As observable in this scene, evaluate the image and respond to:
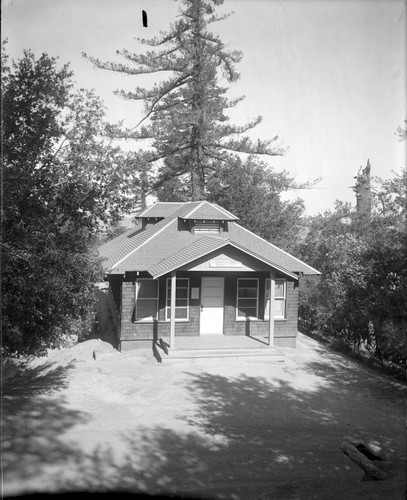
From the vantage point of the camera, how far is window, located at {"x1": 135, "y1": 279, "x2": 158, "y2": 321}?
1741 centimetres

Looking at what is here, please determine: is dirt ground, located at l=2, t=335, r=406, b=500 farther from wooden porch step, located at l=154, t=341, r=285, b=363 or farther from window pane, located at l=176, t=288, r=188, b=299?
window pane, located at l=176, t=288, r=188, b=299

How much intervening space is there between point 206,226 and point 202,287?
3.27 metres

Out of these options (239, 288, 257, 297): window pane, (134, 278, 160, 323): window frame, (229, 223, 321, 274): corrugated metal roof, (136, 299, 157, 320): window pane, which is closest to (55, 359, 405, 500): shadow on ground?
(134, 278, 160, 323): window frame

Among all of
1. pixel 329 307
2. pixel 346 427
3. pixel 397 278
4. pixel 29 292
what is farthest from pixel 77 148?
pixel 329 307

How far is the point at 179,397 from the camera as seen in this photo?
12.6m

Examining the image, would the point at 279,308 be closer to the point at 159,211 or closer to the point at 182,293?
the point at 182,293

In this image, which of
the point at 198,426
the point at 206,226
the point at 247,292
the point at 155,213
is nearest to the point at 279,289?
the point at 247,292

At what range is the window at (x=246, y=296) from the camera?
60.8 feet

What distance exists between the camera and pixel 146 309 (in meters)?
17.5

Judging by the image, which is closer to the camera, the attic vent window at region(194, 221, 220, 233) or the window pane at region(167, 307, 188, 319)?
the window pane at region(167, 307, 188, 319)

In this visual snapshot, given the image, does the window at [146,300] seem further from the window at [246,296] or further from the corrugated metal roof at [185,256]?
the window at [246,296]

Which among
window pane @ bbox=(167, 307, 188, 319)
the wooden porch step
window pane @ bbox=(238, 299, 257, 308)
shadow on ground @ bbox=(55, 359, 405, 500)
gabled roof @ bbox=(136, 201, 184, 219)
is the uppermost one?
gabled roof @ bbox=(136, 201, 184, 219)

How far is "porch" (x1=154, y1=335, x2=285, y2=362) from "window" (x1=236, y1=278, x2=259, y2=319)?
115 cm

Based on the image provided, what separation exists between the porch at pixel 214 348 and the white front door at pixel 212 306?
1.71ft
